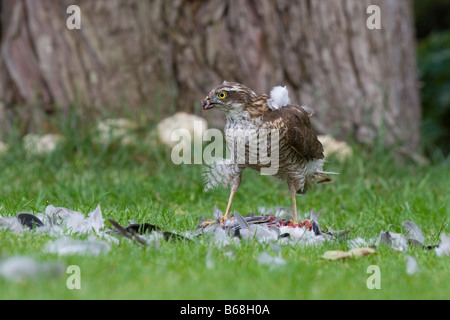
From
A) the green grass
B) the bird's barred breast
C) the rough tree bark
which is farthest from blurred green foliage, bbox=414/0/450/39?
the bird's barred breast

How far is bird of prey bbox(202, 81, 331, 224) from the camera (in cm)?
367

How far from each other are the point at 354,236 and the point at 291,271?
3.73 feet

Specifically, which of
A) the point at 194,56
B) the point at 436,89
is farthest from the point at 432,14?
the point at 194,56

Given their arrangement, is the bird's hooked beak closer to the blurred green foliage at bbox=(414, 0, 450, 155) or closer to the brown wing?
the brown wing

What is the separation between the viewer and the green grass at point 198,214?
8.24ft

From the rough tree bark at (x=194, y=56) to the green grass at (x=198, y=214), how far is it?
0.66 meters

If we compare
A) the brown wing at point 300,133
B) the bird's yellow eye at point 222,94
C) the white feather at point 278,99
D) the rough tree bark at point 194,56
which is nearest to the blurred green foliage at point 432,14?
the rough tree bark at point 194,56

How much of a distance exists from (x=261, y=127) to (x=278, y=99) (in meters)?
0.27

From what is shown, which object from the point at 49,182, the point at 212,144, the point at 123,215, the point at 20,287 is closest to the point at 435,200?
the point at 212,144

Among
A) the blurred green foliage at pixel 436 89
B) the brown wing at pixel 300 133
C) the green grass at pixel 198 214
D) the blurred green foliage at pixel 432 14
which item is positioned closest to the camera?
the green grass at pixel 198 214

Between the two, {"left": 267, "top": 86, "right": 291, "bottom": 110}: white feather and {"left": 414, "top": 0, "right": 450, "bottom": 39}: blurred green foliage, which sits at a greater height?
{"left": 414, "top": 0, "right": 450, "bottom": 39}: blurred green foliage

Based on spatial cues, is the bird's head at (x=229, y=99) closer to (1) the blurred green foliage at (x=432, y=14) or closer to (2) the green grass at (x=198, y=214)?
(2) the green grass at (x=198, y=214)

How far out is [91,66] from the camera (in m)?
6.94

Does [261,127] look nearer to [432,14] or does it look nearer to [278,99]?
[278,99]
